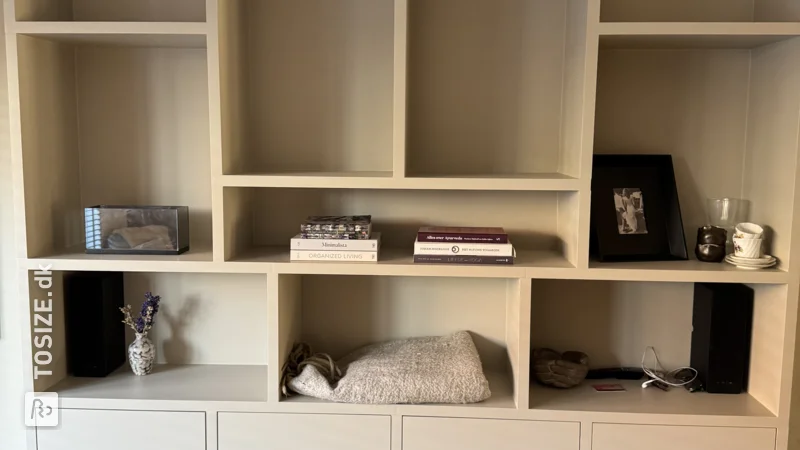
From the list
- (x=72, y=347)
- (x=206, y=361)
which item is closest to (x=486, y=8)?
(x=206, y=361)

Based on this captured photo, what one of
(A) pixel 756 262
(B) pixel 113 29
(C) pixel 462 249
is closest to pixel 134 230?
(B) pixel 113 29

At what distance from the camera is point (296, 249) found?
6.20 ft

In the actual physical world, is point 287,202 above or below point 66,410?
above

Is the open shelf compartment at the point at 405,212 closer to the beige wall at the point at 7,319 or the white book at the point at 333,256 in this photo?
the white book at the point at 333,256

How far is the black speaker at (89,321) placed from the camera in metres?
2.04

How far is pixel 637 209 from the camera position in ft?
6.58

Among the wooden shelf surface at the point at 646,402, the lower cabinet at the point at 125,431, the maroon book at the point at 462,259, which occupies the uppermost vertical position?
the maroon book at the point at 462,259

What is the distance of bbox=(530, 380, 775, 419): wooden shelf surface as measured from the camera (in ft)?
6.03

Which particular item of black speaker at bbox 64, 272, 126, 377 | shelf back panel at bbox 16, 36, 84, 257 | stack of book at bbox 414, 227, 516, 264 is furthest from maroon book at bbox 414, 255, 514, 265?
shelf back panel at bbox 16, 36, 84, 257

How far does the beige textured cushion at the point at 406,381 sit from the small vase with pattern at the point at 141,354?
1.68ft

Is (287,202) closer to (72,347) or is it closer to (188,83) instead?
(188,83)

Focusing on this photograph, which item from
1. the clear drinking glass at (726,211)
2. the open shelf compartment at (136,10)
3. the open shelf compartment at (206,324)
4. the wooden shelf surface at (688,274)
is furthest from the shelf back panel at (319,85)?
the clear drinking glass at (726,211)

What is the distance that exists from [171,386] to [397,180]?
36.3 inches

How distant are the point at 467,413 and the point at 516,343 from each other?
237 mm
